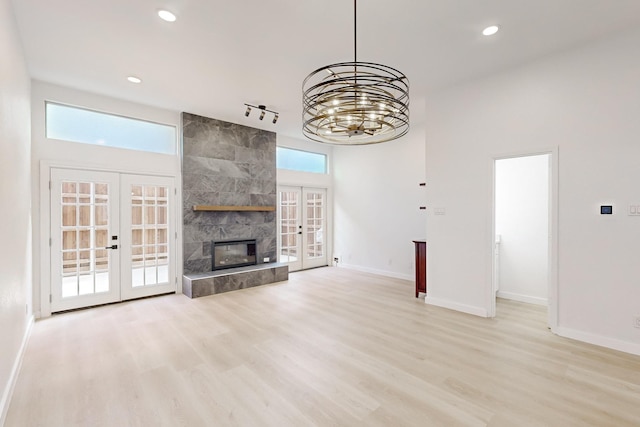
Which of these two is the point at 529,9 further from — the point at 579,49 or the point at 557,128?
the point at 557,128

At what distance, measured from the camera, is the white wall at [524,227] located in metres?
4.43

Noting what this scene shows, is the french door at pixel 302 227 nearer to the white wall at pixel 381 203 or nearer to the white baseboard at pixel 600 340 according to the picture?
the white wall at pixel 381 203

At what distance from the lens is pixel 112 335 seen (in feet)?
11.3

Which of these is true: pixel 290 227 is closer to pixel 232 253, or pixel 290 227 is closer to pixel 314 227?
pixel 314 227

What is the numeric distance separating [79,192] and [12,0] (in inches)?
99.1

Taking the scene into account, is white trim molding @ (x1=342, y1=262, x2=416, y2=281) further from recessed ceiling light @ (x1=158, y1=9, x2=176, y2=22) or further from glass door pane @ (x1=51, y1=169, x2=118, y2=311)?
recessed ceiling light @ (x1=158, y1=9, x2=176, y2=22)

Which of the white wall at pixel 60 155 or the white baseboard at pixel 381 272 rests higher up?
the white wall at pixel 60 155

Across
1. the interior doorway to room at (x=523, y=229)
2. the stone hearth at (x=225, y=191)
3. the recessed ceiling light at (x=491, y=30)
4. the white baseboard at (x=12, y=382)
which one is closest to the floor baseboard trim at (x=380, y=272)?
the interior doorway to room at (x=523, y=229)

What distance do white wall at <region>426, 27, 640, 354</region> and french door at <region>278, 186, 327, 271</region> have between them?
3.77 m

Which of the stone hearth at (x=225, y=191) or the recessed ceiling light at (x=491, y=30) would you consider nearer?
the recessed ceiling light at (x=491, y=30)

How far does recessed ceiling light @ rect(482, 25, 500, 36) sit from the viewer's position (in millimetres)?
2855

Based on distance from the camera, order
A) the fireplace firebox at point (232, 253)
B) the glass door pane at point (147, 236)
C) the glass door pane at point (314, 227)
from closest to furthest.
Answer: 1. the glass door pane at point (147, 236)
2. the fireplace firebox at point (232, 253)
3. the glass door pane at point (314, 227)

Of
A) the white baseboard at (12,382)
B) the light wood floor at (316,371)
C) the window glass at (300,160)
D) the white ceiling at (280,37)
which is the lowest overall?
A: the light wood floor at (316,371)

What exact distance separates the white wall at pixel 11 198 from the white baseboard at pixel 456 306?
4.53m
